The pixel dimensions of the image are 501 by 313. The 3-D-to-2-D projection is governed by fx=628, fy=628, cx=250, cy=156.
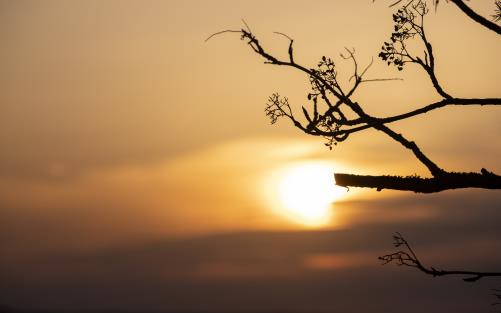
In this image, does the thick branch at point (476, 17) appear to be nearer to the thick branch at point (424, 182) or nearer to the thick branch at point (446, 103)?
the thick branch at point (446, 103)

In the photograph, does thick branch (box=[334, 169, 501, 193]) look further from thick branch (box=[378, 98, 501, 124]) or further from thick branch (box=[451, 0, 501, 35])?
thick branch (box=[451, 0, 501, 35])

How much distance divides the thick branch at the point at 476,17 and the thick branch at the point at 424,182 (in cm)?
163

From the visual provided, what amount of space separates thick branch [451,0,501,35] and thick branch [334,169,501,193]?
64.2 inches

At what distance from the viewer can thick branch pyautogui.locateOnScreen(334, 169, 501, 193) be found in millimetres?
7230

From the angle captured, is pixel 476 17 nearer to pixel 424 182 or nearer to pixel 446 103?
pixel 446 103

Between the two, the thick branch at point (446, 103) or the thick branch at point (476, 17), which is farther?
the thick branch at point (446, 103)

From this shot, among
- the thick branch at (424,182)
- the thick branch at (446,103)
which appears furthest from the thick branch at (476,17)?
the thick branch at (424,182)

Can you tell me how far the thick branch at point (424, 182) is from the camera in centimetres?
723

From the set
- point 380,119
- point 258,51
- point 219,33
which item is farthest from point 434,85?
point 219,33

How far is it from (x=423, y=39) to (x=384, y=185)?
2.11 metres

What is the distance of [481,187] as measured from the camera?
728 cm

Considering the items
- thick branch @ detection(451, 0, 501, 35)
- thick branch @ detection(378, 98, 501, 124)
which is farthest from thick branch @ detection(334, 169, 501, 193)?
thick branch @ detection(451, 0, 501, 35)

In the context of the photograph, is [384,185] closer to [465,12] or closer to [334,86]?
[334,86]

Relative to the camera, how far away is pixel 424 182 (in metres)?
7.54
